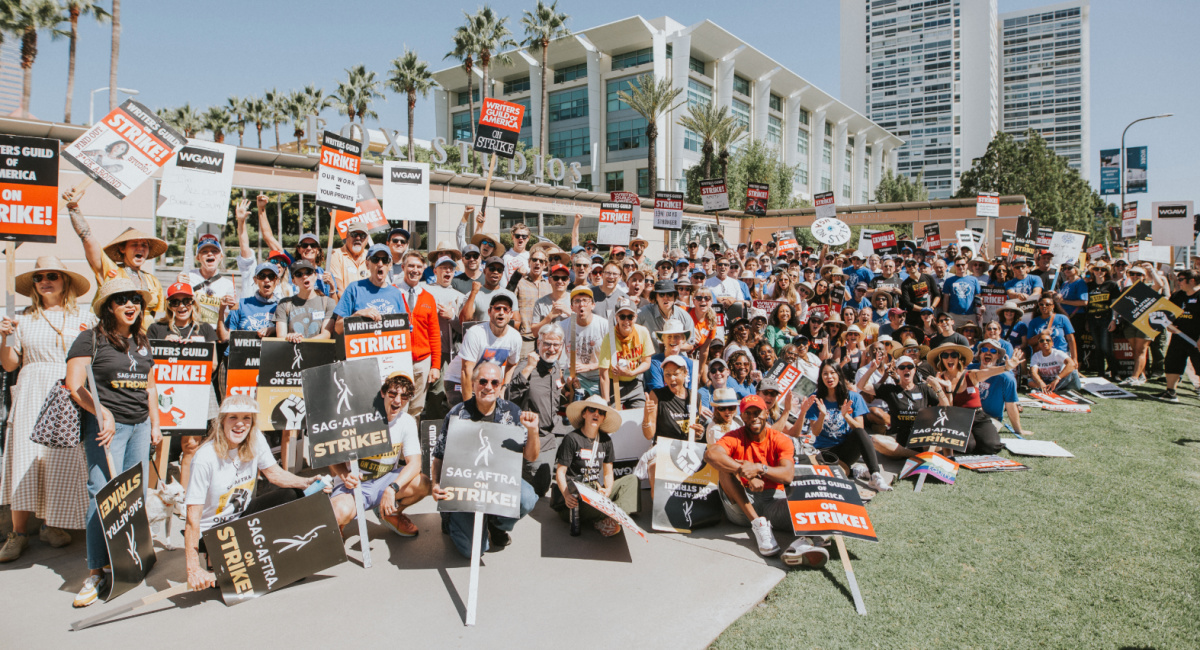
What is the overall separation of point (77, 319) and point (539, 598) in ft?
13.2

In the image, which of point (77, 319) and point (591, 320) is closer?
point (77, 319)

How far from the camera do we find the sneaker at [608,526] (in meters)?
5.28

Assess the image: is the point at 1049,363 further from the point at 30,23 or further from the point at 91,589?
the point at 30,23

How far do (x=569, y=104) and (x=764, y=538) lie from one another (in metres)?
57.3

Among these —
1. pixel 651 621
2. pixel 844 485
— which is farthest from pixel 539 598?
pixel 844 485

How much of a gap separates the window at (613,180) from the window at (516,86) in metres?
12.1

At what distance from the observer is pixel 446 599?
4312 mm

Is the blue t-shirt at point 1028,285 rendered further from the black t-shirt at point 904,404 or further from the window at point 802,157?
the window at point 802,157

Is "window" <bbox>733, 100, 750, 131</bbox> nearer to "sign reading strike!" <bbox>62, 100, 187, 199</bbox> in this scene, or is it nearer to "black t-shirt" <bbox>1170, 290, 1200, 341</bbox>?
"black t-shirt" <bbox>1170, 290, 1200, 341</bbox>

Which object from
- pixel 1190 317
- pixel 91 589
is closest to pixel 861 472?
pixel 91 589

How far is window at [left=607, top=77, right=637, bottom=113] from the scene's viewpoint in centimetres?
5494

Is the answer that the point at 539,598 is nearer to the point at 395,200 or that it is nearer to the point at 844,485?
the point at 844,485

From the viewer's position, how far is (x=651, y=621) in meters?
4.06

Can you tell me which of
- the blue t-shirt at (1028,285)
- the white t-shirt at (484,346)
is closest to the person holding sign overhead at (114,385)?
the white t-shirt at (484,346)
